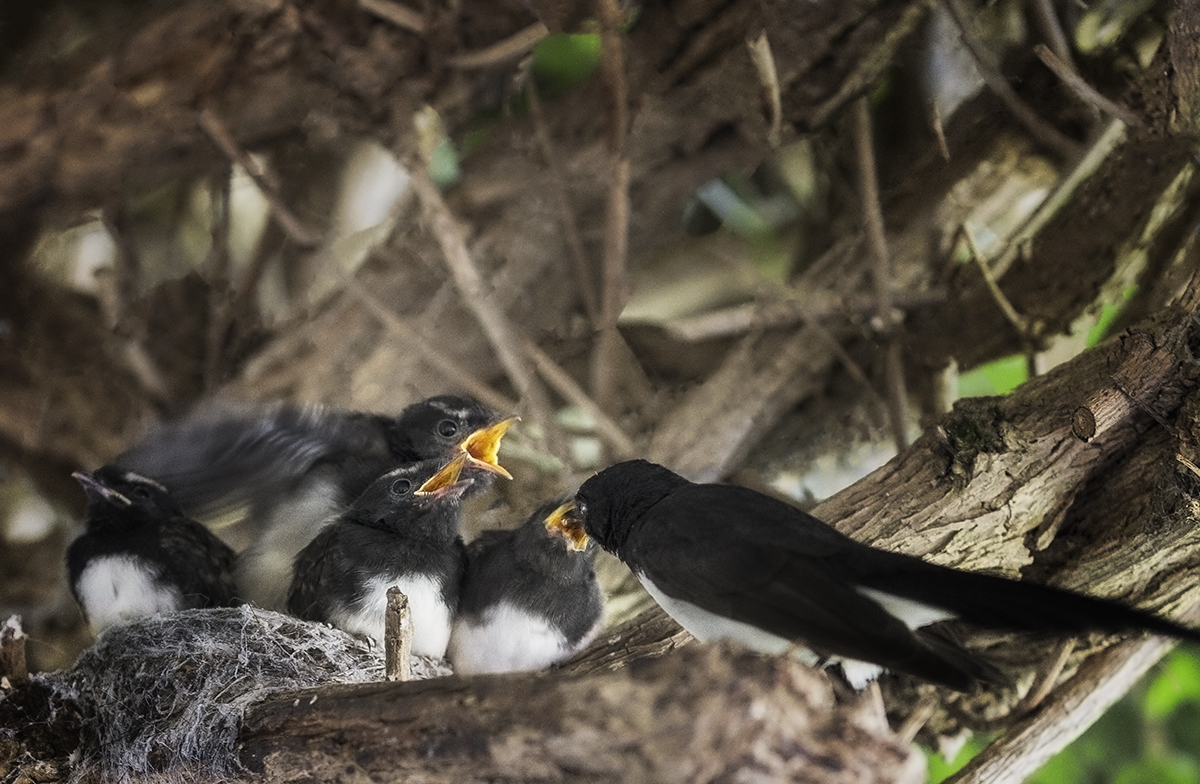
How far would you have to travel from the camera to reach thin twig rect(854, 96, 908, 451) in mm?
3410

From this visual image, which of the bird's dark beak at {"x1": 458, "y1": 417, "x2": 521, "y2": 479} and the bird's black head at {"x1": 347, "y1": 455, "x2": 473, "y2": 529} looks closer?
the bird's black head at {"x1": 347, "y1": 455, "x2": 473, "y2": 529}

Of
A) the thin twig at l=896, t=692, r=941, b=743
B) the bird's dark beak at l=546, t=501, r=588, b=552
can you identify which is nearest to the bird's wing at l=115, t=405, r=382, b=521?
the bird's dark beak at l=546, t=501, r=588, b=552

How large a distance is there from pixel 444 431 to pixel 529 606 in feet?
2.07

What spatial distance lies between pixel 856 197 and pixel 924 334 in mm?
590

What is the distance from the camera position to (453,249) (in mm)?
3365

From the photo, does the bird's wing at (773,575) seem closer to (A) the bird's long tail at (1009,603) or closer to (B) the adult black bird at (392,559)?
(A) the bird's long tail at (1009,603)

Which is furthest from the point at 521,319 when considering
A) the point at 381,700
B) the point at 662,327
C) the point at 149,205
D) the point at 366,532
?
the point at 381,700

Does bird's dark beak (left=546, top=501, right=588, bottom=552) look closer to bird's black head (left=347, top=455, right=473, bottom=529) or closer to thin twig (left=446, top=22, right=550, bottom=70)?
bird's black head (left=347, top=455, right=473, bottom=529)

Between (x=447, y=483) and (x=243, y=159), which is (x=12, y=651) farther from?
(x=243, y=159)

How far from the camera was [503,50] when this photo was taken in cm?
370

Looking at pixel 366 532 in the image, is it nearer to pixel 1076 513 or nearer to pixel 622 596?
pixel 622 596

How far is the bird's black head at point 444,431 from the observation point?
288 centimetres

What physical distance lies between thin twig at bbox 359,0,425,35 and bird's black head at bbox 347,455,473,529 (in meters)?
1.68

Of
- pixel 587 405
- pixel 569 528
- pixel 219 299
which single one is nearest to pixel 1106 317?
pixel 587 405
